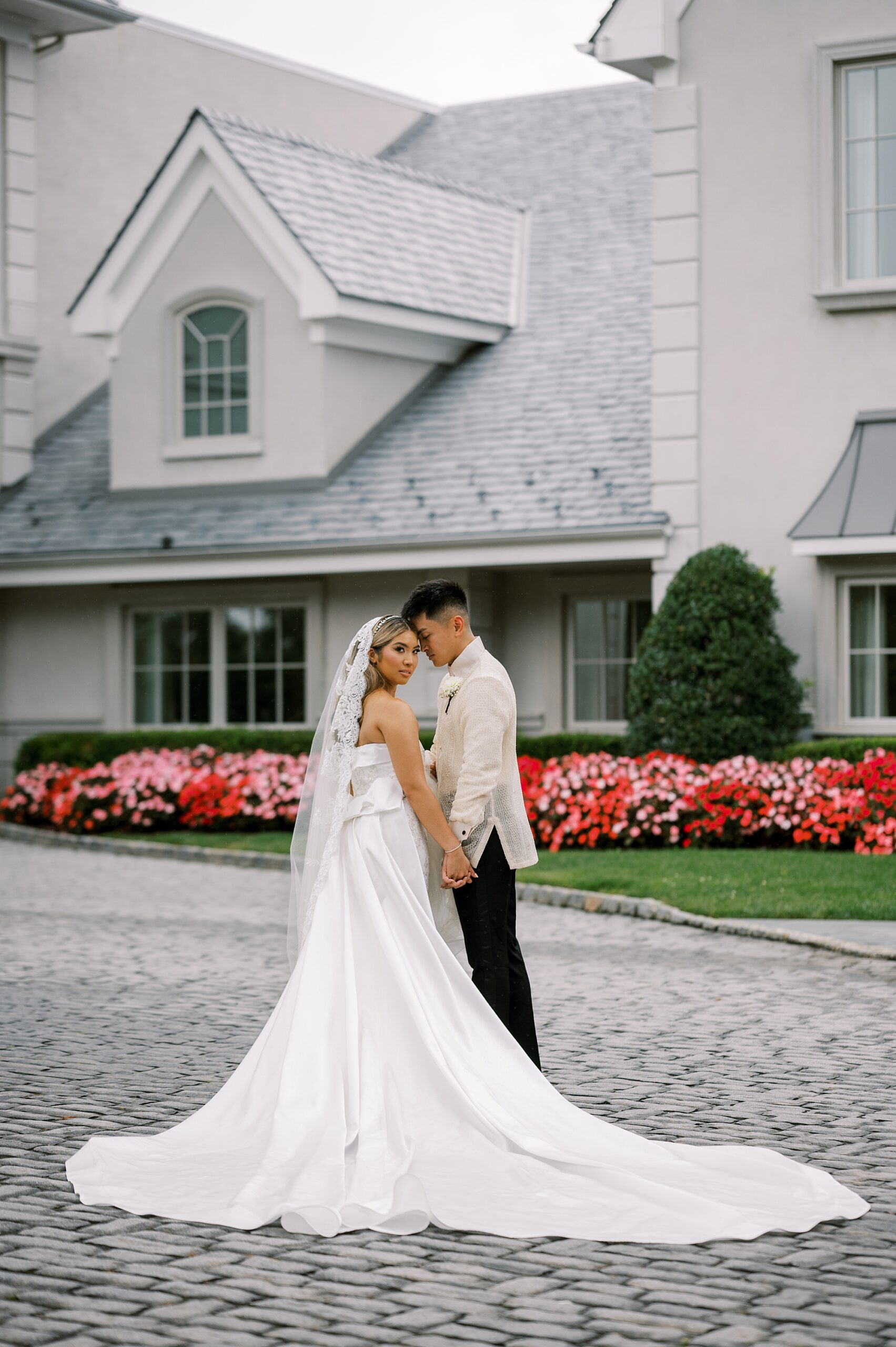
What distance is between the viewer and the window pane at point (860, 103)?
16.4 metres

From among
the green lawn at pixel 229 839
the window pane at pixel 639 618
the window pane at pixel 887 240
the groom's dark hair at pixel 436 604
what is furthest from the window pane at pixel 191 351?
the groom's dark hair at pixel 436 604

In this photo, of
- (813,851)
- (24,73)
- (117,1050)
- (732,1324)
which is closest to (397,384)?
(24,73)

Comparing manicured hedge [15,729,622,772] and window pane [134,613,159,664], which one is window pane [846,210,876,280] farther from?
window pane [134,613,159,664]

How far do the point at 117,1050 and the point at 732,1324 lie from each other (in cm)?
425

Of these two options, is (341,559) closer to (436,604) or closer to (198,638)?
(198,638)

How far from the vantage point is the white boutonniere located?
22.1 feet

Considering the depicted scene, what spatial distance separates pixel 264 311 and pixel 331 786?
563 inches

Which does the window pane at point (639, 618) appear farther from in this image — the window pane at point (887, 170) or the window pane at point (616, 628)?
the window pane at point (887, 170)

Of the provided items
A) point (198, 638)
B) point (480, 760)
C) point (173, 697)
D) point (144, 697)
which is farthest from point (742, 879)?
point (144, 697)

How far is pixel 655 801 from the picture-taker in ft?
51.1

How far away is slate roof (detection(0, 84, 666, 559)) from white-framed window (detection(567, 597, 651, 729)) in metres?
1.54

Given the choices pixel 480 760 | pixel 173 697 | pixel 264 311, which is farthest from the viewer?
pixel 173 697

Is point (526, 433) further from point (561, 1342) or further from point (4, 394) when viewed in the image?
point (561, 1342)

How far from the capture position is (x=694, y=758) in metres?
16.2
